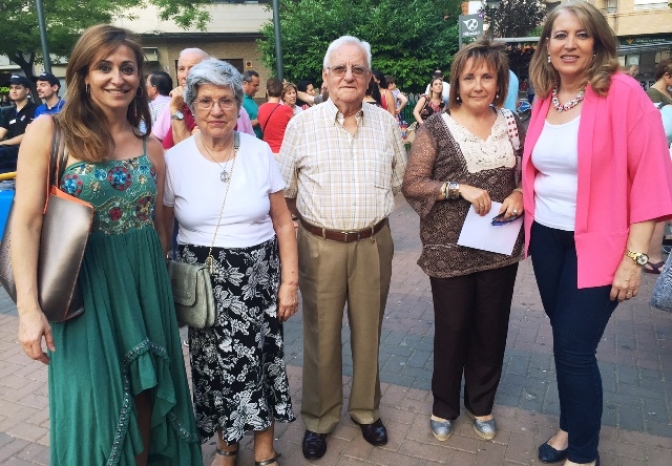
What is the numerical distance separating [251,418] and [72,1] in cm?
2140

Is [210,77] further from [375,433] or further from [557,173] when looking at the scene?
[375,433]

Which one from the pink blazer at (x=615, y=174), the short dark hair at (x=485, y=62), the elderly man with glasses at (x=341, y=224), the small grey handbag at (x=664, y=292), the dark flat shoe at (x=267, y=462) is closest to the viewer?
the pink blazer at (x=615, y=174)

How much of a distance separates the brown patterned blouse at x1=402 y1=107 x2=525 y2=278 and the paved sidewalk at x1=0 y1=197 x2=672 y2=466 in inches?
38.7

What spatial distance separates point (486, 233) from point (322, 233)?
0.80 m

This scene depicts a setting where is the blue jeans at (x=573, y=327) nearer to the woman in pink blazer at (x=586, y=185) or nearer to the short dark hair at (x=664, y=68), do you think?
the woman in pink blazer at (x=586, y=185)

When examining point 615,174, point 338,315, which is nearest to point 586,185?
point 615,174

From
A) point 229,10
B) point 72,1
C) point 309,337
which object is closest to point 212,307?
point 309,337

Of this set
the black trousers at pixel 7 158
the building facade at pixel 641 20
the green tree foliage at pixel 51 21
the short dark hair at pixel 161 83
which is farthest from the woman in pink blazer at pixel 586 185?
the building facade at pixel 641 20

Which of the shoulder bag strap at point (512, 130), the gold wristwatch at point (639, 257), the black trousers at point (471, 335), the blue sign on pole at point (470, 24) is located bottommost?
the black trousers at point (471, 335)

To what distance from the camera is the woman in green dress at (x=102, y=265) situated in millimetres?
2066

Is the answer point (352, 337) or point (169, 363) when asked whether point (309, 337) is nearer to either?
point (352, 337)

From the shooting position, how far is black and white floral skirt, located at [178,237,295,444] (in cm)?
254

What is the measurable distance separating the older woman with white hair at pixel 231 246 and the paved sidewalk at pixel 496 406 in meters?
0.54

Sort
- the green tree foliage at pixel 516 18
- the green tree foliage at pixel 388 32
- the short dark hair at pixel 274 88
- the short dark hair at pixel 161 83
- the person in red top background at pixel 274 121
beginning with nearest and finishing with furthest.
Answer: the short dark hair at pixel 161 83 → the person in red top background at pixel 274 121 → the short dark hair at pixel 274 88 → the green tree foliage at pixel 388 32 → the green tree foliage at pixel 516 18
